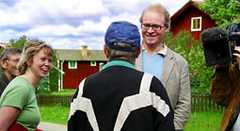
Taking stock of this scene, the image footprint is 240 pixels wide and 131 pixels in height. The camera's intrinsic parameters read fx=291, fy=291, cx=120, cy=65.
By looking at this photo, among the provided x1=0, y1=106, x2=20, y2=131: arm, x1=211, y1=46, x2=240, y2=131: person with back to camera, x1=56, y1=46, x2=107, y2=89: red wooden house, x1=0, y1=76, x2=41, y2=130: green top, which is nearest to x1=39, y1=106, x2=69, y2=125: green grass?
x1=0, y1=76, x2=41, y2=130: green top

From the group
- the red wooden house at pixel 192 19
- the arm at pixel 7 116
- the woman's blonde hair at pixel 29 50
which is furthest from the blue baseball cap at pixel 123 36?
the red wooden house at pixel 192 19

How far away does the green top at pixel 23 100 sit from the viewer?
2.58 m

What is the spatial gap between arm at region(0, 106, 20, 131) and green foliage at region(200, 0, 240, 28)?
14608 mm

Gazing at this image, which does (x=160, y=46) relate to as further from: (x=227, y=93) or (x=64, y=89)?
(x=64, y=89)

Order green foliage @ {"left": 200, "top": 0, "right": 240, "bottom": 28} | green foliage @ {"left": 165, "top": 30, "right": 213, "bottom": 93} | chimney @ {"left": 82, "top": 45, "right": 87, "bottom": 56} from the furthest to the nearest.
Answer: chimney @ {"left": 82, "top": 45, "right": 87, "bottom": 56} → green foliage @ {"left": 200, "top": 0, "right": 240, "bottom": 28} → green foliage @ {"left": 165, "top": 30, "right": 213, "bottom": 93}

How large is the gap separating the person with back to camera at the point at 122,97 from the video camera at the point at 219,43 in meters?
0.91

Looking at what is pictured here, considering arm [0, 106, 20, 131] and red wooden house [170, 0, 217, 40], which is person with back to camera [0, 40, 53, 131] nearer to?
arm [0, 106, 20, 131]

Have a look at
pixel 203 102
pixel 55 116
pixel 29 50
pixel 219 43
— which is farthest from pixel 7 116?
pixel 203 102

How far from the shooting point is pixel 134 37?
2.06 m

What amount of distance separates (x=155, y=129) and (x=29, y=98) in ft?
4.43

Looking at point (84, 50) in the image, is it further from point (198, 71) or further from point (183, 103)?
point (183, 103)

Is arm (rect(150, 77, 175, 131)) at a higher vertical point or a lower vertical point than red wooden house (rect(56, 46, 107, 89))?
higher

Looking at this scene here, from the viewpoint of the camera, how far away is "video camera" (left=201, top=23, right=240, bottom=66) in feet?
8.68

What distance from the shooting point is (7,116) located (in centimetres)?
253
